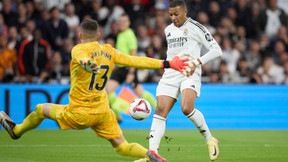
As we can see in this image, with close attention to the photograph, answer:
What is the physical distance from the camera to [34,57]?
43.5 ft

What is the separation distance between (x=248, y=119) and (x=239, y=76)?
1925 millimetres

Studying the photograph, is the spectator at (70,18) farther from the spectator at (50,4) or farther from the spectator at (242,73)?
the spectator at (242,73)

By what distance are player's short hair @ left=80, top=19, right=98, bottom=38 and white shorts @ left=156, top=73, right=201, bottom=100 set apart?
1.57 m

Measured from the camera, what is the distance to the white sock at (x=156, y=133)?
21.6 ft

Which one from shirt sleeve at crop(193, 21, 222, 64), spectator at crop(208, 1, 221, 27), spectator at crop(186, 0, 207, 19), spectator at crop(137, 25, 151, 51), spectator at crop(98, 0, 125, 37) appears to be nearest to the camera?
shirt sleeve at crop(193, 21, 222, 64)

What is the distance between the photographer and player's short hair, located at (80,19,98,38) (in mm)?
5770

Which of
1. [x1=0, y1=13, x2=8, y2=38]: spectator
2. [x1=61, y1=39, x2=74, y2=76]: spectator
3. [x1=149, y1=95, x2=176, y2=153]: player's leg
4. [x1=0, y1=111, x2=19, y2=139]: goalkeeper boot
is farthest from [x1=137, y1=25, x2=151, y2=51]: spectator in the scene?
[x1=0, y1=111, x2=19, y2=139]: goalkeeper boot

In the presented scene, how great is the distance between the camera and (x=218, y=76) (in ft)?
46.6

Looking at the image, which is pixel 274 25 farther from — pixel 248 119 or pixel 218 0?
pixel 248 119

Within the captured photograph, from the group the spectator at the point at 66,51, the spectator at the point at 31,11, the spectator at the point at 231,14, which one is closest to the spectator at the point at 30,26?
the spectator at the point at 31,11

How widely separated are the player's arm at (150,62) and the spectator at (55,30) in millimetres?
8732

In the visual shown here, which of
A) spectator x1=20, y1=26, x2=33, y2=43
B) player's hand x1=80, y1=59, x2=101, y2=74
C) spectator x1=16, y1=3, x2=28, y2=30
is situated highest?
spectator x1=16, y1=3, x2=28, y2=30

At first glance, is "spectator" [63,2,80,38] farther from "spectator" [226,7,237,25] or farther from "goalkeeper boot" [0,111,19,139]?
"goalkeeper boot" [0,111,19,139]

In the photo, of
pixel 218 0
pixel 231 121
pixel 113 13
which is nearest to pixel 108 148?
pixel 231 121
